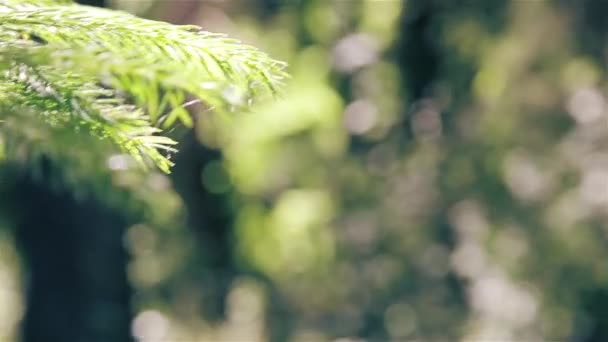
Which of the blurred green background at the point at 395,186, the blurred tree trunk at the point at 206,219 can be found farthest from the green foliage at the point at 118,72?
the blurred tree trunk at the point at 206,219

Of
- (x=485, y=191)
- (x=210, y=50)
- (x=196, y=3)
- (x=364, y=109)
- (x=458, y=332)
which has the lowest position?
(x=210, y=50)

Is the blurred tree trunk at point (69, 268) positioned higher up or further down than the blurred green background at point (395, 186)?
further down

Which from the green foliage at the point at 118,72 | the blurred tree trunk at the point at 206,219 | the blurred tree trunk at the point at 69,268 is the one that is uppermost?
the blurred tree trunk at the point at 206,219

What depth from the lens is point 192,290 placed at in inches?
192

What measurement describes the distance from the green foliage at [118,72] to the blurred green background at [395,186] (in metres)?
3.04

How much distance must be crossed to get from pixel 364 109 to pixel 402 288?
1.05m

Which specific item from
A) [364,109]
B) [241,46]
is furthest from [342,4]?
[241,46]

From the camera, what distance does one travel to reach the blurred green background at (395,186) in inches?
161

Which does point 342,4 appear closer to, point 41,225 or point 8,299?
point 41,225

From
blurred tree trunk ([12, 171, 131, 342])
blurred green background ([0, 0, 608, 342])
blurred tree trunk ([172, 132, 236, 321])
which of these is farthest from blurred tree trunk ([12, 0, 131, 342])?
blurred tree trunk ([172, 132, 236, 321])

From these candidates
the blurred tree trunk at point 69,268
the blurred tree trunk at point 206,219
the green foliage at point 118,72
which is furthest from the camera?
the blurred tree trunk at point 206,219

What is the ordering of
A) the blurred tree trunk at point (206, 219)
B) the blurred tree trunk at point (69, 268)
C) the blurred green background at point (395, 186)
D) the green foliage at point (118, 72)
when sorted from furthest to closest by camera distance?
the blurred tree trunk at point (206, 219)
the blurred green background at point (395, 186)
the blurred tree trunk at point (69, 268)
the green foliage at point (118, 72)

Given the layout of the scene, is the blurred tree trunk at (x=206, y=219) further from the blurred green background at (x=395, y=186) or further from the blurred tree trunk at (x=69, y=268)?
the blurred tree trunk at (x=69, y=268)

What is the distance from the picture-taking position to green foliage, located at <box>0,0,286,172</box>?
476 millimetres
